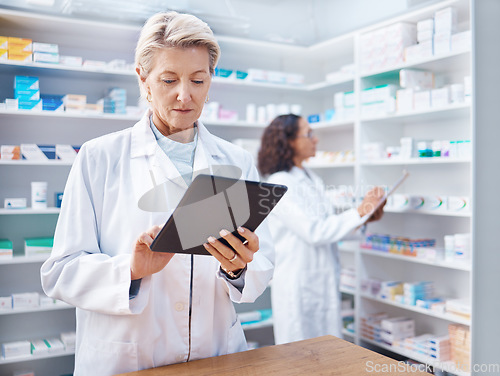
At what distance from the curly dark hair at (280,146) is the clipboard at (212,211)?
1926 mm

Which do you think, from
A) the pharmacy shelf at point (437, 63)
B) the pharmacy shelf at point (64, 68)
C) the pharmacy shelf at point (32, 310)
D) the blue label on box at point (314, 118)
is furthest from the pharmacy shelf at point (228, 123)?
the pharmacy shelf at point (32, 310)

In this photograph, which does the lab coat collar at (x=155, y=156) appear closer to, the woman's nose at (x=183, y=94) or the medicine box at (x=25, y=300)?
the woman's nose at (x=183, y=94)

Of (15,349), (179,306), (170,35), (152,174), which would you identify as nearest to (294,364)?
(179,306)

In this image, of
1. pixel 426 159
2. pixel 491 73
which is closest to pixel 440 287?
→ pixel 426 159

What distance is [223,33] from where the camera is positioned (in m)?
3.62

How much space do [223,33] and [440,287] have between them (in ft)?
8.07

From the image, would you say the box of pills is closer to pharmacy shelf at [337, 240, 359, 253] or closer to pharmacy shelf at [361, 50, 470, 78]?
pharmacy shelf at [337, 240, 359, 253]

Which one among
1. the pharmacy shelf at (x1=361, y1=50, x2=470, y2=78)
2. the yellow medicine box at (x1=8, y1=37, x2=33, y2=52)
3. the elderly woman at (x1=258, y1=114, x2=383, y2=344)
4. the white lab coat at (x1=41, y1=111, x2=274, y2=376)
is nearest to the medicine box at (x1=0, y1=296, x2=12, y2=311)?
the yellow medicine box at (x1=8, y1=37, x2=33, y2=52)

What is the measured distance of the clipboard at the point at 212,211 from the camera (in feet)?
3.41

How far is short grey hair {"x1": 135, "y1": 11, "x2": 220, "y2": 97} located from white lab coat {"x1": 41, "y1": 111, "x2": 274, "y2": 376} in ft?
0.70

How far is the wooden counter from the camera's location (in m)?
1.23

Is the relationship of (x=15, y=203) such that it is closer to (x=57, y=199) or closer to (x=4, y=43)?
(x=57, y=199)

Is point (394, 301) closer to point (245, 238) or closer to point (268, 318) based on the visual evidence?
point (268, 318)

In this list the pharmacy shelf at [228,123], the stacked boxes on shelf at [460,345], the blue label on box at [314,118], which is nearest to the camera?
the stacked boxes on shelf at [460,345]
